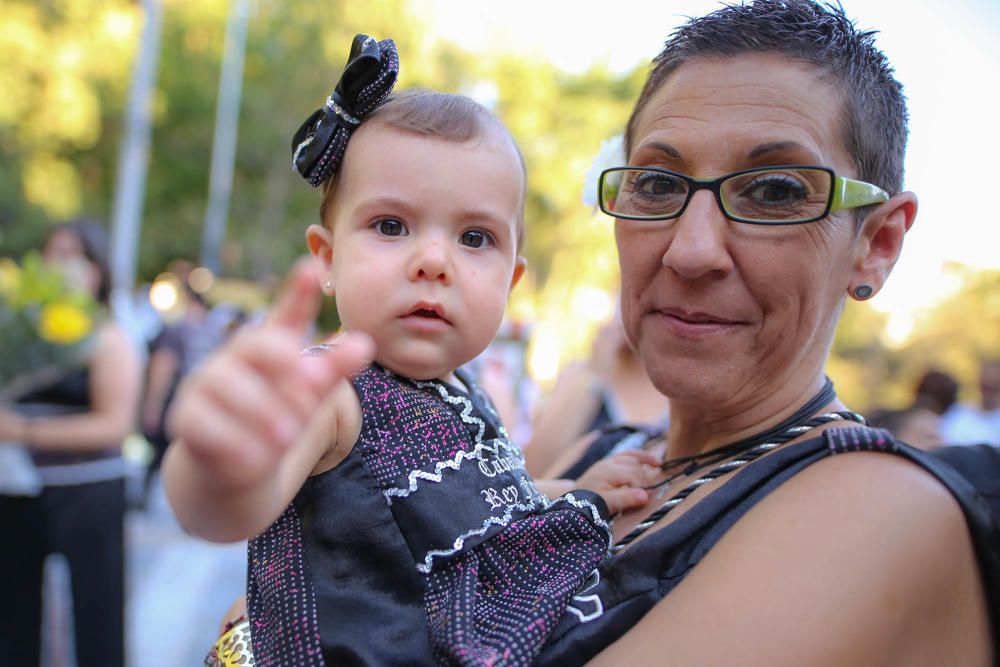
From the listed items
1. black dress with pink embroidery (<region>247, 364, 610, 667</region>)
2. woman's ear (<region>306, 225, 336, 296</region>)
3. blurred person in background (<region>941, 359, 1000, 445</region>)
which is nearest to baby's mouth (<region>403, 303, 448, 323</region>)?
black dress with pink embroidery (<region>247, 364, 610, 667</region>)

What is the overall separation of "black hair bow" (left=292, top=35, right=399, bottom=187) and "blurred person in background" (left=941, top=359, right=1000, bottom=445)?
20.1ft

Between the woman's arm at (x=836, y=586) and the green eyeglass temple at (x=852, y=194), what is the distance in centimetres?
53

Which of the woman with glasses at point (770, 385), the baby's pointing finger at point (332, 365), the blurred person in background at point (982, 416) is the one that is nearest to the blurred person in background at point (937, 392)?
the blurred person in background at point (982, 416)

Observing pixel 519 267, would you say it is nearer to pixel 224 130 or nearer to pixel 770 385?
pixel 770 385

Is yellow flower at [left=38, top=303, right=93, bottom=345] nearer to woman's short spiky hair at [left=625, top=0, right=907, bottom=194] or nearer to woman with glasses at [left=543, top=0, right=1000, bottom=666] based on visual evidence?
woman with glasses at [left=543, top=0, right=1000, bottom=666]

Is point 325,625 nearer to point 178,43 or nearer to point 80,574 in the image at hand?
point 80,574

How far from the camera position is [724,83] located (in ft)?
5.90

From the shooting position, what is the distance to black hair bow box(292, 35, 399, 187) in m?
1.83

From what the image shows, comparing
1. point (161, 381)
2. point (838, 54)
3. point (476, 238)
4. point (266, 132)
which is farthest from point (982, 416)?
point (266, 132)

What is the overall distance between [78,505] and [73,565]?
33 centimetres

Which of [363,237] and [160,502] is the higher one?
[363,237]

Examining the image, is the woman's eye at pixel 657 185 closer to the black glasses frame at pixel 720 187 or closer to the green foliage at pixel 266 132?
the black glasses frame at pixel 720 187

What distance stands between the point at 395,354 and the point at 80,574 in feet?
12.4

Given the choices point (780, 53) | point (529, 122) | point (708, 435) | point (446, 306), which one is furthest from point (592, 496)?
point (529, 122)
